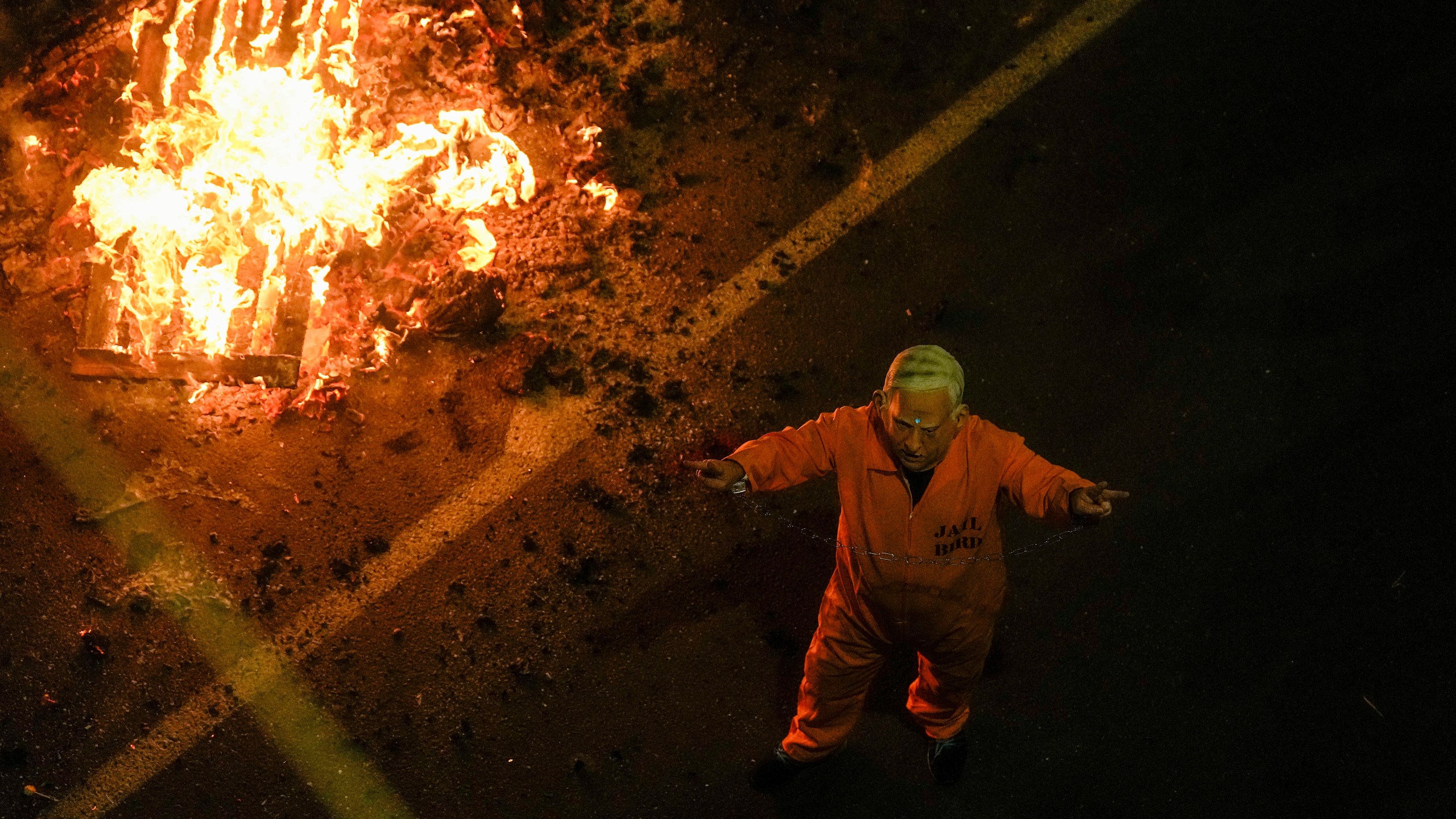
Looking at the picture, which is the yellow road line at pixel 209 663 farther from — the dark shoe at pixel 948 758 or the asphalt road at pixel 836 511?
the dark shoe at pixel 948 758

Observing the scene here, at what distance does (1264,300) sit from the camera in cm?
518

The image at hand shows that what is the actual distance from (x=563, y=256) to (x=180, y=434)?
2162 millimetres

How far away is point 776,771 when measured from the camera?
4.62 meters

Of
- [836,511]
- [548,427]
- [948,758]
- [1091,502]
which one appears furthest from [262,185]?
[948,758]

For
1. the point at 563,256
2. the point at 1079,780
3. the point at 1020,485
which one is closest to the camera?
the point at 1020,485

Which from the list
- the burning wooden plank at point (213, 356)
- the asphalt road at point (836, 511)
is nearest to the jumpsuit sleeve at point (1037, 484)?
the asphalt road at point (836, 511)

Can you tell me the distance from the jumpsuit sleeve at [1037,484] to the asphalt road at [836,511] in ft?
4.75

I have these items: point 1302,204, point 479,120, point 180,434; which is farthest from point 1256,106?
point 180,434

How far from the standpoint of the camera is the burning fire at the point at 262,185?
491 centimetres

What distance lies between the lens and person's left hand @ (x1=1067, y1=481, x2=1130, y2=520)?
336cm

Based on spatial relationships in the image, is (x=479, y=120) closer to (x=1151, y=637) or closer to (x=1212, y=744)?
(x=1151, y=637)

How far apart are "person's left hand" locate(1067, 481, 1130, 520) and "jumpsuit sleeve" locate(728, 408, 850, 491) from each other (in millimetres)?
867

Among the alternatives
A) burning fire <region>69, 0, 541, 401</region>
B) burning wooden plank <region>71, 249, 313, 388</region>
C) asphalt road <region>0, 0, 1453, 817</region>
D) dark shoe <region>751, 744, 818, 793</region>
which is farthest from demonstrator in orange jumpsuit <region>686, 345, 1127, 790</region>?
burning wooden plank <region>71, 249, 313, 388</region>

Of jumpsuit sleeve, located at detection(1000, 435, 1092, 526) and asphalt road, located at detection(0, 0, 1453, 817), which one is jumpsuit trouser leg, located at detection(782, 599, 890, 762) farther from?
jumpsuit sleeve, located at detection(1000, 435, 1092, 526)
